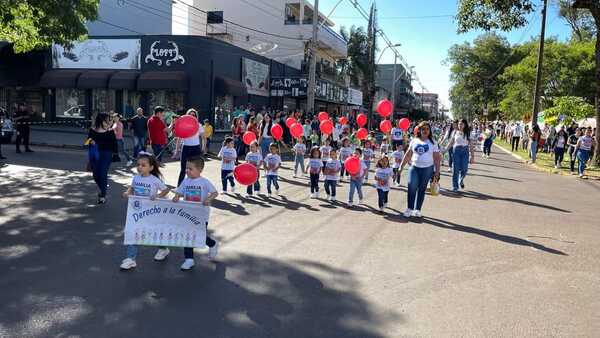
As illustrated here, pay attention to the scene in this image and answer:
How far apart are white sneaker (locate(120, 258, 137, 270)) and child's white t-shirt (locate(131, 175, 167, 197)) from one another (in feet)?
2.44

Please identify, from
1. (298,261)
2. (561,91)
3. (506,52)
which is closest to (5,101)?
(298,261)

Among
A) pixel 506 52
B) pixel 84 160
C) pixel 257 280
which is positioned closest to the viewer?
pixel 257 280

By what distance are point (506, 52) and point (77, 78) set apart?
2242 inches

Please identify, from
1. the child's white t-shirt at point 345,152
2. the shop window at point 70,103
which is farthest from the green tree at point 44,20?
the shop window at point 70,103

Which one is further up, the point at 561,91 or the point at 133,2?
the point at 133,2

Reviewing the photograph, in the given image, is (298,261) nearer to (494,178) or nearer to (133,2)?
(494,178)

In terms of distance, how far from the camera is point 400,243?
6609mm

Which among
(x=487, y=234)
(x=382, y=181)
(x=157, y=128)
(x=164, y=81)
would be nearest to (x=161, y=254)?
(x=382, y=181)

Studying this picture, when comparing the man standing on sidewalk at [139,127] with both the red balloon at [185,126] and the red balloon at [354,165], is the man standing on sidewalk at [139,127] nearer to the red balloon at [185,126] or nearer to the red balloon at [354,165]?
the red balloon at [185,126]

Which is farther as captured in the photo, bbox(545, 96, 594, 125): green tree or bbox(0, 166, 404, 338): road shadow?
bbox(545, 96, 594, 125): green tree

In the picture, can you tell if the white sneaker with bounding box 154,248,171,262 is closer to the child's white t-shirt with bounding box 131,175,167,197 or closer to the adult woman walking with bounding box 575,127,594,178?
the child's white t-shirt with bounding box 131,175,167,197

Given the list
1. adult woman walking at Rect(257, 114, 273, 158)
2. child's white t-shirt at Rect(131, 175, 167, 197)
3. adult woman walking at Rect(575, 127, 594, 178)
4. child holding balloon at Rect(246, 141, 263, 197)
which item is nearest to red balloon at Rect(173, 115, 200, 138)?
child holding balloon at Rect(246, 141, 263, 197)

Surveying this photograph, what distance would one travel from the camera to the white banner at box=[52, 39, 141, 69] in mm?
26031

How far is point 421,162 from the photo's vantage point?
8055 mm
